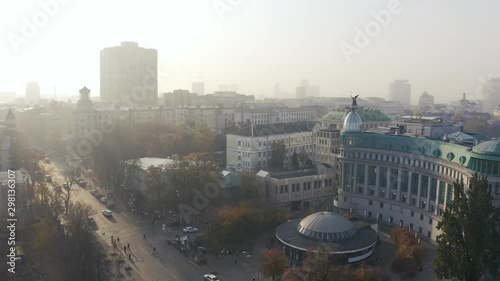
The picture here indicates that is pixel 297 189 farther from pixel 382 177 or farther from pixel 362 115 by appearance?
pixel 362 115

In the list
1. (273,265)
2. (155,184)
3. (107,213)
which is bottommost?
(107,213)

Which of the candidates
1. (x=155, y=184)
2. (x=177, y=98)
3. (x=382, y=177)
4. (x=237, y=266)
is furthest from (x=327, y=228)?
(x=177, y=98)

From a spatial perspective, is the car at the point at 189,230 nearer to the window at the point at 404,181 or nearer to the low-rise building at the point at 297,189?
the low-rise building at the point at 297,189

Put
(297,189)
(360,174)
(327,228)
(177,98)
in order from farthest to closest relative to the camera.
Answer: (177,98) < (297,189) < (360,174) < (327,228)

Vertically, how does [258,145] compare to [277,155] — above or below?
above

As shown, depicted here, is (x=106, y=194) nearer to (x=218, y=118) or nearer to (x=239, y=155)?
(x=239, y=155)

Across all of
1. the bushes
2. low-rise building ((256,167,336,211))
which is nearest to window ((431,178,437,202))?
the bushes
